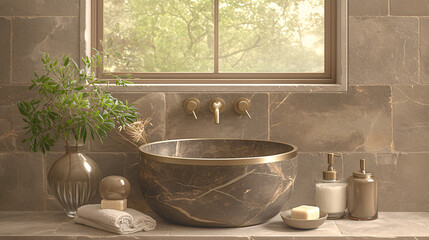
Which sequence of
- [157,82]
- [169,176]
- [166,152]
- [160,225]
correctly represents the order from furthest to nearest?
[157,82] → [166,152] → [160,225] → [169,176]

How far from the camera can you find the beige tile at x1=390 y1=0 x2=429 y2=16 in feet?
7.68

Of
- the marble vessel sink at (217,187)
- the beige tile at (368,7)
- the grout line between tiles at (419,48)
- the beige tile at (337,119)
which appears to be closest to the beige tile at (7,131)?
the marble vessel sink at (217,187)

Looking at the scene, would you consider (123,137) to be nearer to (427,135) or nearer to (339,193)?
(339,193)

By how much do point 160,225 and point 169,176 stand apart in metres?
0.26

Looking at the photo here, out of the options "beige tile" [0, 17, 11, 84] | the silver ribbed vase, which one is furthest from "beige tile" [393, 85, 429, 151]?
"beige tile" [0, 17, 11, 84]

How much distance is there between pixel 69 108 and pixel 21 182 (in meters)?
0.46

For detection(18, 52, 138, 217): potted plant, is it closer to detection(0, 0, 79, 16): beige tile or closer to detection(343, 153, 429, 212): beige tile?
detection(0, 0, 79, 16): beige tile

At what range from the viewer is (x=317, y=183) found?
2188mm

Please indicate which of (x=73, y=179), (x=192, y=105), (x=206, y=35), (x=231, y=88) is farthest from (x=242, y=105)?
(x=73, y=179)

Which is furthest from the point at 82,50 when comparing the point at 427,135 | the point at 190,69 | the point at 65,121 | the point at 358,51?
the point at 427,135

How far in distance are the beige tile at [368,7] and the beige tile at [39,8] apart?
1.22 m

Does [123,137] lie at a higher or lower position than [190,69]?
lower

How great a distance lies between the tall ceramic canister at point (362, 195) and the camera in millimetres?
2113

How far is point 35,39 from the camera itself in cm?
236
